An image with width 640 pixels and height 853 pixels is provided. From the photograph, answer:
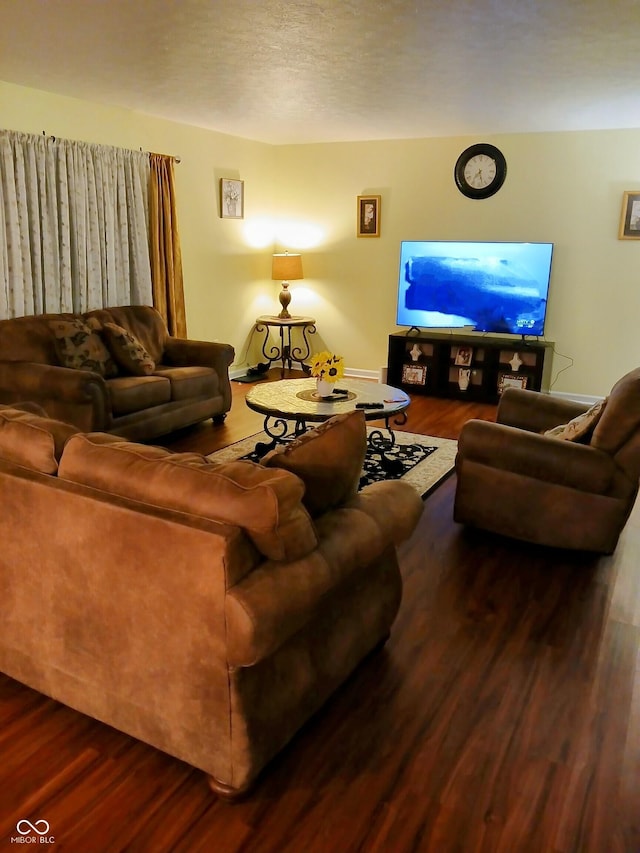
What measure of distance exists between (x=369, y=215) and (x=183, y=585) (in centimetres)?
583

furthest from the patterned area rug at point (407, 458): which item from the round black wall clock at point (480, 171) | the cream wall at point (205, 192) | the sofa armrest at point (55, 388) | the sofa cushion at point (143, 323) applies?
the round black wall clock at point (480, 171)

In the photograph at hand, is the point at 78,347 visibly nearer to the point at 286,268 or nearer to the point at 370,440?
the point at 370,440

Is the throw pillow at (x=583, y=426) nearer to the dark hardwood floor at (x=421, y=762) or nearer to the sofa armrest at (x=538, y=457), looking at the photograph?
the sofa armrest at (x=538, y=457)

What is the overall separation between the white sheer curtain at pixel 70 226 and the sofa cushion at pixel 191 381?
871mm

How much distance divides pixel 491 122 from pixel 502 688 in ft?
15.5

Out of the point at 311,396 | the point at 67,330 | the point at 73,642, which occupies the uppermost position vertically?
the point at 67,330

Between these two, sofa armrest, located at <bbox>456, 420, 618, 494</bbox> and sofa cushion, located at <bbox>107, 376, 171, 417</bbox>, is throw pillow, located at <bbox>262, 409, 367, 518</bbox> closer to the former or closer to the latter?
sofa armrest, located at <bbox>456, 420, 618, 494</bbox>

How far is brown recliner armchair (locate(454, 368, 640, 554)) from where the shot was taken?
309 centimetres

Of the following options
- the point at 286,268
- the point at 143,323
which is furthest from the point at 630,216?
the point at 143,323

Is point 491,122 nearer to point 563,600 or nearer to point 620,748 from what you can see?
point 563,600

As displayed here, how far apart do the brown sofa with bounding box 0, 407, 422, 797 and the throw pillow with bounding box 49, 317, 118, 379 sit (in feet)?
8.79

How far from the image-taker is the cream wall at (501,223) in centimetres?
584

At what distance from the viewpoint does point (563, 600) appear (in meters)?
2.89

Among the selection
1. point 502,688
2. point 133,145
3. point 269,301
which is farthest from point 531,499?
point 269,301
